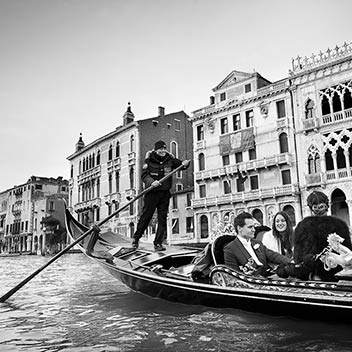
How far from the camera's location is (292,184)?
17.7 meters

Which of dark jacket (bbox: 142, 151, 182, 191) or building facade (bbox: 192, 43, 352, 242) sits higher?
building facade (bbox: 192, 43, 352, 242)

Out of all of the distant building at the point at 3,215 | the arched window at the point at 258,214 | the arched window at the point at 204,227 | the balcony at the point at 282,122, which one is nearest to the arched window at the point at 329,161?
the balcony at the point at 282,122

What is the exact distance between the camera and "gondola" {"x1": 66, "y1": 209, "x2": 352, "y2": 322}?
8.70ft

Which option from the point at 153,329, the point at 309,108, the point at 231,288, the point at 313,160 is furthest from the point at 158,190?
the point at 309,108

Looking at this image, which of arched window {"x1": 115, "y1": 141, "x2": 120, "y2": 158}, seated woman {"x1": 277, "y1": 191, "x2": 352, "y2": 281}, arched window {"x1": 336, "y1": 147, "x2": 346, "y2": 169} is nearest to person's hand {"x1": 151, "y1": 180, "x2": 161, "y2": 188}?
seated woman {"x1": 277, "y1": 191, "x2": 352, "y2": 281}

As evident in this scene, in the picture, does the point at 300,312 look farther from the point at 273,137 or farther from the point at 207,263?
the point at 273,137

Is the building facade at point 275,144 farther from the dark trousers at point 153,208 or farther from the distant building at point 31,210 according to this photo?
the distant building at point 31,210

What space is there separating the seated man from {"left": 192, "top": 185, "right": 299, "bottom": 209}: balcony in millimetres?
14696

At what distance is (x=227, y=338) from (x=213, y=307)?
821 millimetres

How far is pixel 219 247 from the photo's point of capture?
3.69 meters

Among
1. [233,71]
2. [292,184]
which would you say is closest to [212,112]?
[233,71]

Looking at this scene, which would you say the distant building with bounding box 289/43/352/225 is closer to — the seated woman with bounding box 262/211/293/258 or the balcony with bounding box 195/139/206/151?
the balcony with bounding box 195/139/206/151

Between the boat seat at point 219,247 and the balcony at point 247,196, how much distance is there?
579 inches

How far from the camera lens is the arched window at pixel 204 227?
69.4 feet
